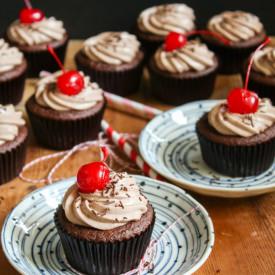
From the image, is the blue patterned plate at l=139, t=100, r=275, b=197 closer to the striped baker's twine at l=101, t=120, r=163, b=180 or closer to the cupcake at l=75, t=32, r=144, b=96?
the striped baker's twine at l=101, t=120, r=163, b=180

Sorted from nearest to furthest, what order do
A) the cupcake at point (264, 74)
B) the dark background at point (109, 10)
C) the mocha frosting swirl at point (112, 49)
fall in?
the cupcake at point (264, 74) < the mocha frosting swirl at point (112, 49) < the dark background at point (109, 10)

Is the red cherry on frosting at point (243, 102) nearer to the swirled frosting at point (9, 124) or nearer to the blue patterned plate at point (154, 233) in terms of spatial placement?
the blue patterned plate at point (154, 233)

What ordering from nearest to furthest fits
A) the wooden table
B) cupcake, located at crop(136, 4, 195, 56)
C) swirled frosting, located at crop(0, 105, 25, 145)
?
the wooden table → swirled frosting, located at crop(0, 105, 25, 145) → cupcake, located at crop(136, 4, 195, 56)

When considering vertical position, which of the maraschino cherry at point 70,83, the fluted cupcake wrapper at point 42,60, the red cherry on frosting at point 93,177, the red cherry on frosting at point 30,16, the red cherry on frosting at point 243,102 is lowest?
the fluted cupcake wrapper at point 42,60

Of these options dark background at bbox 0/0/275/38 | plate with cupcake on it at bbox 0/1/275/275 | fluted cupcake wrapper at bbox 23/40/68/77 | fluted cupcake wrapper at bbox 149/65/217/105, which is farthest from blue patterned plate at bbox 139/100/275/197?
dark background at bbox 0/0/275/38

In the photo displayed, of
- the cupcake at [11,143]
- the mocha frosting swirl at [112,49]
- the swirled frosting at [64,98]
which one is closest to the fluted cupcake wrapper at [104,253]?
the cupcake at [11,143]

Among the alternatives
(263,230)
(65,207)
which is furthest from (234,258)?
(65,207)
